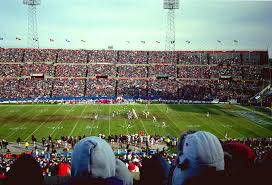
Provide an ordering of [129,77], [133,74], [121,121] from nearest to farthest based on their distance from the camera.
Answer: [121,121] < [129,77] < [133,74]

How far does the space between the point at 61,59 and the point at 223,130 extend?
46722 mm

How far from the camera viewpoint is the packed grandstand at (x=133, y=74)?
196ft

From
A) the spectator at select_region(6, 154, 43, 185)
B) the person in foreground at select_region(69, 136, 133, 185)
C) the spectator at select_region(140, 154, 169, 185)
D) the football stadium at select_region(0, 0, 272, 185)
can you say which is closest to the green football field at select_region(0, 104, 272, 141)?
the football stadium at select_region(0, 0, 272, 185)

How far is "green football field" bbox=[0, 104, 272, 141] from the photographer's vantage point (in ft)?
105

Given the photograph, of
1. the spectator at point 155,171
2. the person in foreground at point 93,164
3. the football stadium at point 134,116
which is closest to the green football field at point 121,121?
the football stadium at point 134,116

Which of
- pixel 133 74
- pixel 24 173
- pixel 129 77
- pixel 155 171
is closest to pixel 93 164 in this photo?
pixel 24 173

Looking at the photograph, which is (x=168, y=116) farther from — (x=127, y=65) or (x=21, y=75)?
(x=21, y=75)

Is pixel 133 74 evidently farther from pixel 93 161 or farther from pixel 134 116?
pixel 93 161

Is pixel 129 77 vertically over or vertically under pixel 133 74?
under

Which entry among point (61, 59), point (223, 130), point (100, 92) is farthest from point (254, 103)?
point (61, 59)

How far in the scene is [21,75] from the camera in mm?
64438

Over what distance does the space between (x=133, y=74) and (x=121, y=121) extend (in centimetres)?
3135

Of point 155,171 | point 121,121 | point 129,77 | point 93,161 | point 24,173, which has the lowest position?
point 121,121

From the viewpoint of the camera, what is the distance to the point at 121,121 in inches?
1471
